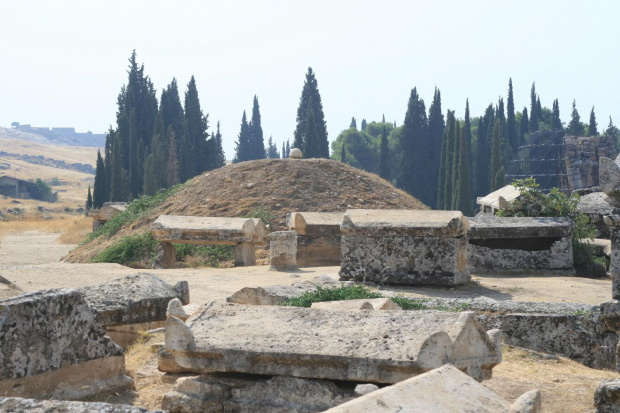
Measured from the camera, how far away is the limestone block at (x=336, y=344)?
4.48 m

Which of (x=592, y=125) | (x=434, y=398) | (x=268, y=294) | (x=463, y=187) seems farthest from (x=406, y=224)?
(x=592, y=125)

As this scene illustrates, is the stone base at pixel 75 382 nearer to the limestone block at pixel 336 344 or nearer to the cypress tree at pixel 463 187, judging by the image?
the limestone block at pixel 336 344

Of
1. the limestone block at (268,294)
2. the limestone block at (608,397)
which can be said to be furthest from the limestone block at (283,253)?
the limestone block at (608,397)

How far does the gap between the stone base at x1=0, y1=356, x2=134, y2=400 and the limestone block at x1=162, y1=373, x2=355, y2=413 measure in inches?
28.2

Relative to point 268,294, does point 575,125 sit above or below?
above

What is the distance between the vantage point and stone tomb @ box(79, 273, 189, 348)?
262 inches

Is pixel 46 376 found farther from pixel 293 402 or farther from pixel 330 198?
pixel 330 198

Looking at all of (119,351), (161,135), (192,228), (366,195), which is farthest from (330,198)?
(161,135)

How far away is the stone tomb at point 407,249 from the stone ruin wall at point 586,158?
33674mm

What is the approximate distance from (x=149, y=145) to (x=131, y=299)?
4840cm

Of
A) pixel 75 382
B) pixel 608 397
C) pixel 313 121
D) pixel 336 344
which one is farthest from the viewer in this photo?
pixel 313 121

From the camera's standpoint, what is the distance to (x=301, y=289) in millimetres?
8828

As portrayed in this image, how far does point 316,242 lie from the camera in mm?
16188

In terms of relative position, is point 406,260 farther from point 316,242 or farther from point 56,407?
point 56,407
